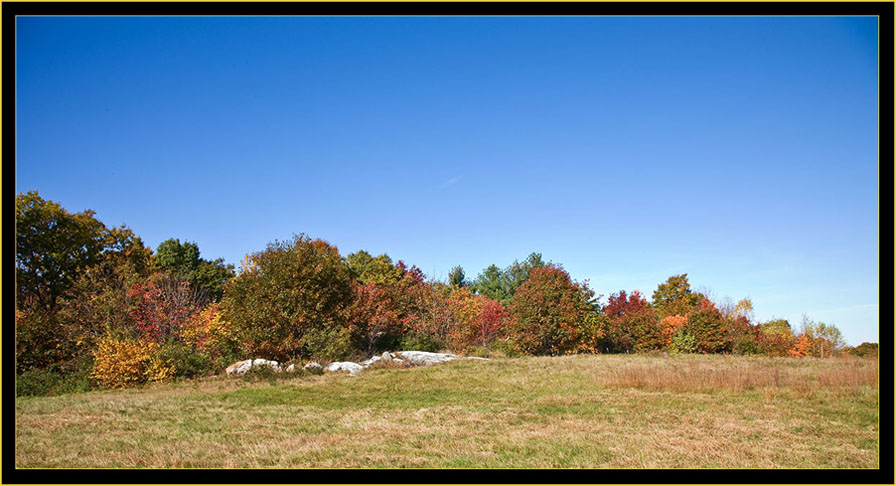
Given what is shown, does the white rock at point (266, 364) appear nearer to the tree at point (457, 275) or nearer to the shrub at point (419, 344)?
the shrub at point (419, 344)

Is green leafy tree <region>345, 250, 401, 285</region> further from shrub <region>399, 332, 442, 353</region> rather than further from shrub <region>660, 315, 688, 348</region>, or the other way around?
shrub <region>660, 315, 688, 348</region>

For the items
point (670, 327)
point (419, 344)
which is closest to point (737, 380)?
point (419, 344)

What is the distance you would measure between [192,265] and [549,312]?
30491 millimetres

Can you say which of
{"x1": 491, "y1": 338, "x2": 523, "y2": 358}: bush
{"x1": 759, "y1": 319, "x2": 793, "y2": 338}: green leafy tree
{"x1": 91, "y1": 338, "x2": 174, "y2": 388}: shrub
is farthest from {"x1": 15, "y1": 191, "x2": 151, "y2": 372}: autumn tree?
{"x1": 759, "y1": 319, "x2": 793, "y2": 338}: green leafy tree

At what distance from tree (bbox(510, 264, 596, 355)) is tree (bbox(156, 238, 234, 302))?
79.4 feet

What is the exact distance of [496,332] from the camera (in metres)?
37.3

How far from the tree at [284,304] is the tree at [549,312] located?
11.1 metres

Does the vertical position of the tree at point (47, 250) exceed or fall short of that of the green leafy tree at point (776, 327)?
it exceeds it

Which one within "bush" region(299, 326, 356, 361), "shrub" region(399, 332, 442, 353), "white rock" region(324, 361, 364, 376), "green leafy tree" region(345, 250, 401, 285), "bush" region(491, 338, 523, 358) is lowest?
"bush" region(491, 338, 523, 358)

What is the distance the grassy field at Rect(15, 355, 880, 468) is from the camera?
Answer: 260 inches

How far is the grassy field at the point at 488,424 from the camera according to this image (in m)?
6.61

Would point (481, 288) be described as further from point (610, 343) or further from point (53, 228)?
point (53, 228)
